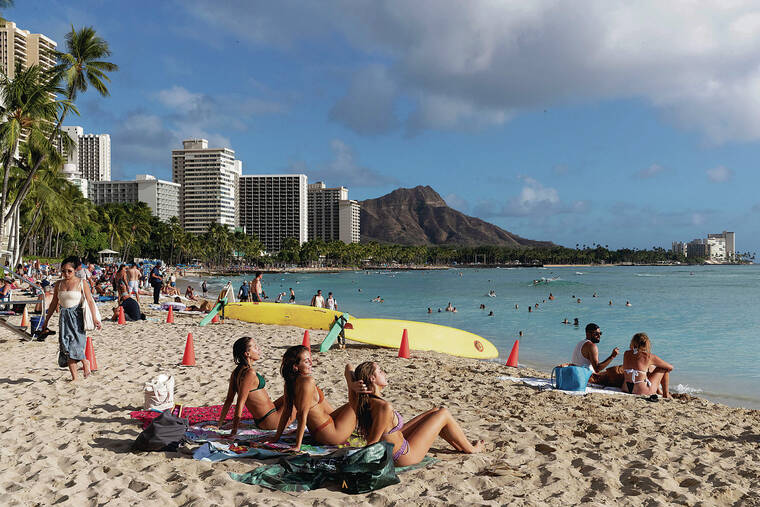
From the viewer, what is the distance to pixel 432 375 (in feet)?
28.8

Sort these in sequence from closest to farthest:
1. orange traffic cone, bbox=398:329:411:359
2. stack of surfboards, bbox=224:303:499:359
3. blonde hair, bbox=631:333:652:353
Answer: blonde hair, bbox=631:333:652:353 → orange traffic cone, bbox=398:329:411:359 → stack of surfboards, bbox=224:303:499:359

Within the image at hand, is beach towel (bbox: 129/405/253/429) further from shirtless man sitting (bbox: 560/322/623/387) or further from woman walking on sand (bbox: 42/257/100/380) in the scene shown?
shirtless man sitting (bbox: 560/322/623/387)

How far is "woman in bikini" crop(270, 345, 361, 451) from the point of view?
13.6 feet

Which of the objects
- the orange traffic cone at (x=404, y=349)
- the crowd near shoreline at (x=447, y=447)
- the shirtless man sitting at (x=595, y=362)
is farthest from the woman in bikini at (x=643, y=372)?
the orange traffic cone at (x=404, y=349)

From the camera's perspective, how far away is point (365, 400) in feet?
13.0

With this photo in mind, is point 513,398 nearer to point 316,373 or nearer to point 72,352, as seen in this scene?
point 316,373

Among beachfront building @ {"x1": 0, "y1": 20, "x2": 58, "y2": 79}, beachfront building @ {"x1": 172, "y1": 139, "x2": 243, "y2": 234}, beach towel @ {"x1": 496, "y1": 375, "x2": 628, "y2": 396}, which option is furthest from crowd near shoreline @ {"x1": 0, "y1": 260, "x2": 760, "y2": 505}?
beachfront building @ {"x1": 172, "y1": 139, "x2": 243, "y2": 234}

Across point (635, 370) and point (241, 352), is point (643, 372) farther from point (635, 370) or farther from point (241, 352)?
point (241, 352)

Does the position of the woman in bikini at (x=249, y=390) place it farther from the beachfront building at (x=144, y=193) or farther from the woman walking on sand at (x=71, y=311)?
the beachfront building at (x=144, y=193)

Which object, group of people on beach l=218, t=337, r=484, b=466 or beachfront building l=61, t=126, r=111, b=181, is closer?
group of people on beach l=218, t=337, r=484, b=466

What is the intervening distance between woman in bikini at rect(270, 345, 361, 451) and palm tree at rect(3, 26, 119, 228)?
72.2 feet

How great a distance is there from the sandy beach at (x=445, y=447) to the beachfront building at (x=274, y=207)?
18427cm

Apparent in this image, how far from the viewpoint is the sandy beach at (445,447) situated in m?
3.75

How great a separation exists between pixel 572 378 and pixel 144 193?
170 m
